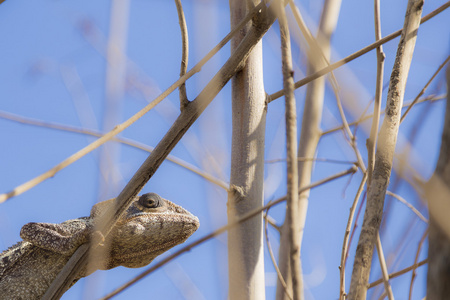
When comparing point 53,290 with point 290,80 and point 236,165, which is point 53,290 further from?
point 290,80

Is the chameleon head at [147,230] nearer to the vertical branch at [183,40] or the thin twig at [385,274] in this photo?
the vertical branch at [183,40]

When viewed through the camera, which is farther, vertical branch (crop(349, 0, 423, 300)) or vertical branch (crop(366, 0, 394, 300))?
vertical branch (crop(366, 0, 394, 300))

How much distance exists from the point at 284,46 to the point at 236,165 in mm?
1394

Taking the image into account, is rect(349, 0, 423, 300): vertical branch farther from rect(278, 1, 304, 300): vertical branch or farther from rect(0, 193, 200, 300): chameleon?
rect(0, 193, 200, 300): chameleon

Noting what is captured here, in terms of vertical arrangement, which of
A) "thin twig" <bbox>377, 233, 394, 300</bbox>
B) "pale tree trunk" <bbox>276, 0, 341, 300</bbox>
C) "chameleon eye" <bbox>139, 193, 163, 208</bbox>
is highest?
"pale tree trunk" <bbox>276, 0, 341, 300</bbox>

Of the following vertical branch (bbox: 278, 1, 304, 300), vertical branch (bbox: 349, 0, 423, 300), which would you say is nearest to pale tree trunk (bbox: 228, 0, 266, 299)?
vertical branch (bbox: 349, 0, 423, 300)

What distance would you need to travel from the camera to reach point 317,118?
4.38 metres

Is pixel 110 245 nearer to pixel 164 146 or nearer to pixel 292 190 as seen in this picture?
pixel 164 146

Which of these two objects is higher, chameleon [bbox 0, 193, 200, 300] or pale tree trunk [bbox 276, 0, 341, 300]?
pale tree trunk [bbox 276, 0, 341, 300]

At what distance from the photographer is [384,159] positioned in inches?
64.8

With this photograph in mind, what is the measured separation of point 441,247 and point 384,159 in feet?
2.68

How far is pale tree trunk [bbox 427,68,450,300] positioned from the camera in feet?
2.74

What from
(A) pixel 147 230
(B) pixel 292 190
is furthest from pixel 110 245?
(B) pixel 292 190

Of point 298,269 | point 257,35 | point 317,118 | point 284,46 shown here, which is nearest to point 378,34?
point 257,35
